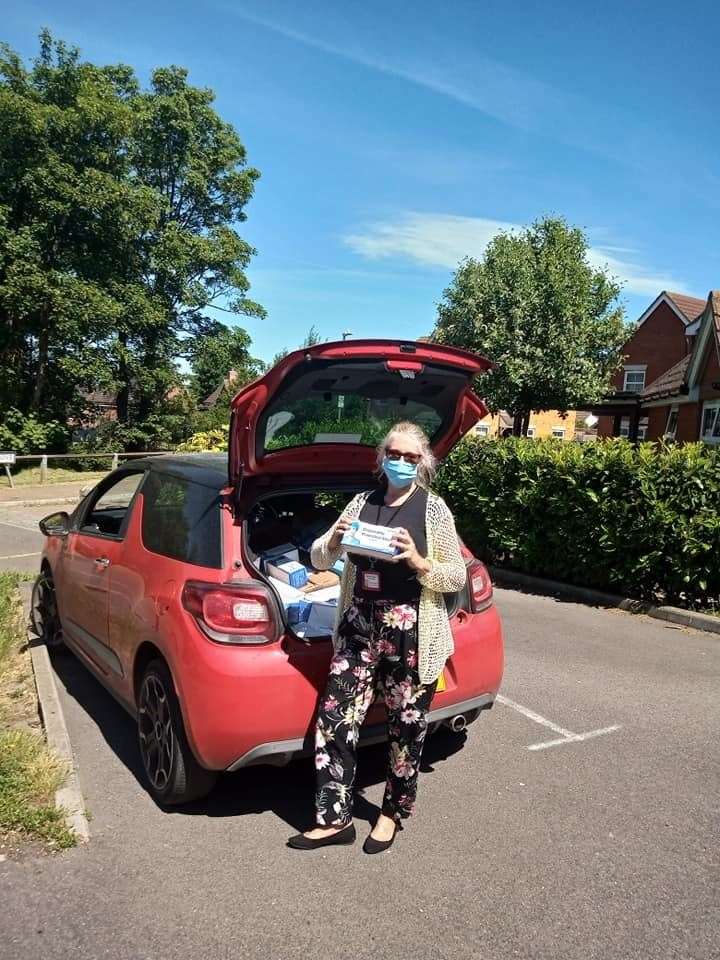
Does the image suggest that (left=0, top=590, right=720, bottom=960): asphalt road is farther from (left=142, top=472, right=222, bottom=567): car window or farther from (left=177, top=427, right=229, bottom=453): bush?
(left=177, top=427, right=229, bottom=453): bush

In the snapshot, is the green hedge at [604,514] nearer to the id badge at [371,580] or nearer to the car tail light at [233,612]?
the id badge at [371,580]

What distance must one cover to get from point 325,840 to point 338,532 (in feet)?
4.35

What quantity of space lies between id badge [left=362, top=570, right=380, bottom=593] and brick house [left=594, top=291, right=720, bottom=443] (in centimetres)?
1200

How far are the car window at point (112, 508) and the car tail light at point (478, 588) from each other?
2.07 m

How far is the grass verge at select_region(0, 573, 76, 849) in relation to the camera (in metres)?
3.14

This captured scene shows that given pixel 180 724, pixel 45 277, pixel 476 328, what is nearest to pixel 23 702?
pixel 180 724

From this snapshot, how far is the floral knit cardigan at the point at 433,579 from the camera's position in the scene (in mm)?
3070

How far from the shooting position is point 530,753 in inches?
165

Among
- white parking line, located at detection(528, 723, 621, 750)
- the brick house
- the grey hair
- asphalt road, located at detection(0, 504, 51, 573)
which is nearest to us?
the grey hair

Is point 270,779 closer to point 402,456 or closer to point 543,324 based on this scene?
point 402,456

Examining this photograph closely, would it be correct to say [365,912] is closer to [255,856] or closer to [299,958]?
[299,958]

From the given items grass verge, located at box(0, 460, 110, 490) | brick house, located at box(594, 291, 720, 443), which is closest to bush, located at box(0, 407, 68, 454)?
grass verge, located at box(0, 460, 110, 490)

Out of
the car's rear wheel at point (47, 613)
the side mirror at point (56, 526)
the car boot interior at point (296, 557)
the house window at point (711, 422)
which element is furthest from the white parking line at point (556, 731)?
the house window at point (711, 422)

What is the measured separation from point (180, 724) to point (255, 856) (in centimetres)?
65
